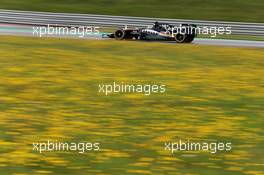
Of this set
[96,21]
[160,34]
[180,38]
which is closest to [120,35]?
[160,34]

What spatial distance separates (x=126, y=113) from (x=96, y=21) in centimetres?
1745

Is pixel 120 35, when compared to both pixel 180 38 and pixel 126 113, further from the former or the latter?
pixel 126 113

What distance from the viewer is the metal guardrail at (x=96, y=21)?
23578 millimetres

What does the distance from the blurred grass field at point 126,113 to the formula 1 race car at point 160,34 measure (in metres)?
7.28

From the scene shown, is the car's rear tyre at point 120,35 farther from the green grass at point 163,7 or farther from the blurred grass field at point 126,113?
the blurred grass field at point 126,113

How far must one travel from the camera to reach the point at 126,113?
24.2ft

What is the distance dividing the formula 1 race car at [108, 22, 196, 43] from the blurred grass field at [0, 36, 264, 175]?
728 centimetres

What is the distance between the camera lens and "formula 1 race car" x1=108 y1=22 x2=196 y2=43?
64.1 ft

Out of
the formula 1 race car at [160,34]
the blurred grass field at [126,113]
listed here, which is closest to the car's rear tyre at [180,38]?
the formula 1 race car at [160,34]

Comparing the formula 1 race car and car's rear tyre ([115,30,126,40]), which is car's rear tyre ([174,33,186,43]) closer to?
the formula 1 race car

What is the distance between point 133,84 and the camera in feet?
29.6

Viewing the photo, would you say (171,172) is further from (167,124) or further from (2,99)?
(2,99)

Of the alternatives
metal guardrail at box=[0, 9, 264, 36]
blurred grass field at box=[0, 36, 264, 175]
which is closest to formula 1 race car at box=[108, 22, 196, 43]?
metal guardrail at box=[0, 9, 264, 36]

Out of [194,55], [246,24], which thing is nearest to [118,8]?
[246,24]
